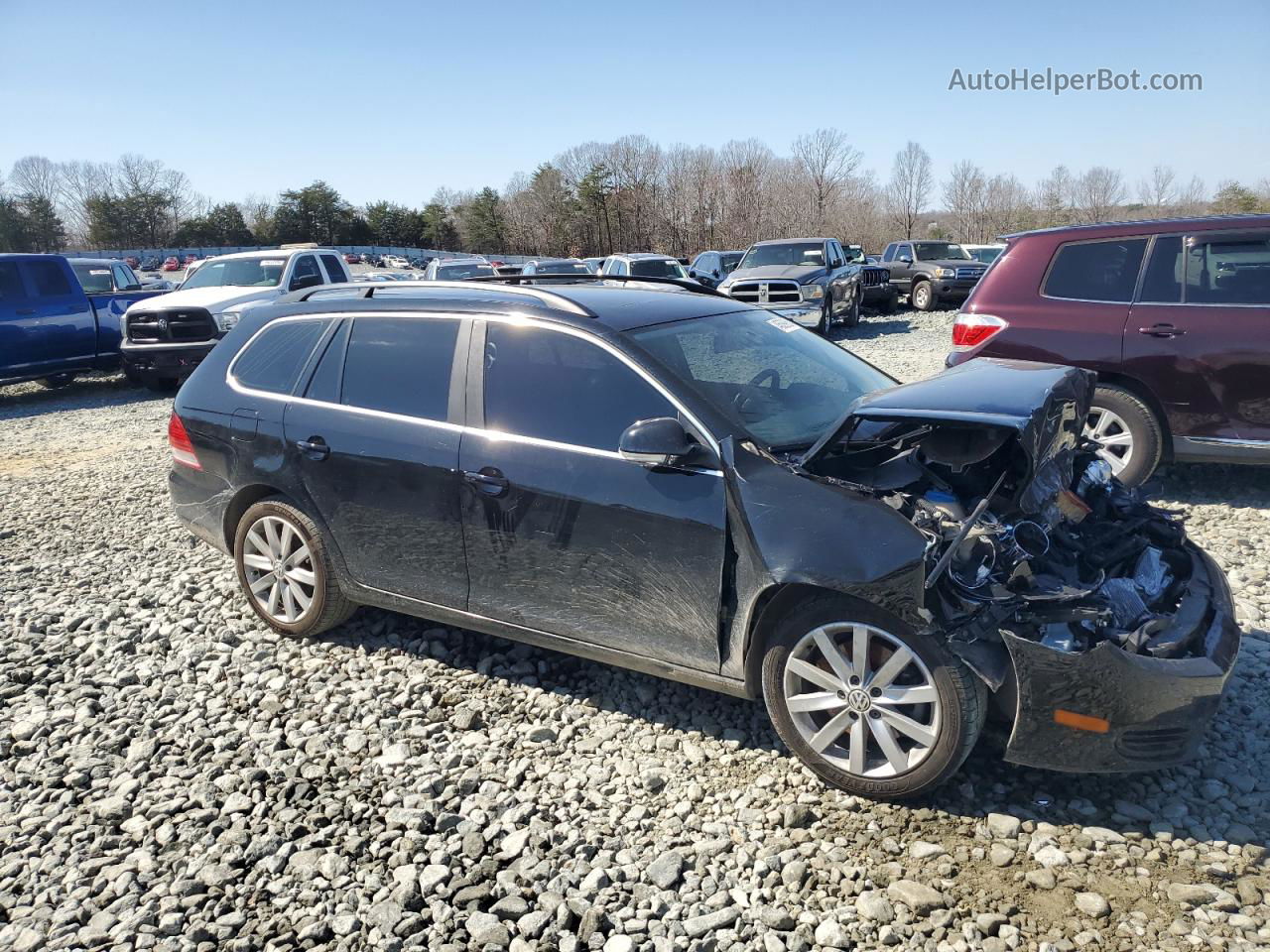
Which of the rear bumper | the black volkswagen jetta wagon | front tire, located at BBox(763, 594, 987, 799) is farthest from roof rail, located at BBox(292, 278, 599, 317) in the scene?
the rear bumper

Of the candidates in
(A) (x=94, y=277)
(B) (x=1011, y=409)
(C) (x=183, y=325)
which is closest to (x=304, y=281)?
(C) (x=183, y=325)

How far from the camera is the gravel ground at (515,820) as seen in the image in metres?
2.68

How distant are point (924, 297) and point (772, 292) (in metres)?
9.38

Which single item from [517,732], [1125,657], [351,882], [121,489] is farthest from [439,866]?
[121,489]

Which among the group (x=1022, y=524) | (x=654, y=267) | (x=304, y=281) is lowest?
(x=1022, y=524)

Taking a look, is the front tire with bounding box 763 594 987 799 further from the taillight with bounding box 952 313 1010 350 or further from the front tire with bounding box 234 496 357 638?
the taillight with bounding box 952 313 1010 350

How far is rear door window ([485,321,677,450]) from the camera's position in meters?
3.54

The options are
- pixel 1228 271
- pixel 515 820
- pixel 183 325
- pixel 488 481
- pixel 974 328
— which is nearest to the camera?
pixel 515 820

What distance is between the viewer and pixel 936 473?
3.51m

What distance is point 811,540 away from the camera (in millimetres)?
3051

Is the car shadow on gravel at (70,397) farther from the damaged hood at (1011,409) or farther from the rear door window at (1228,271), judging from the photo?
the rear door window at (1228,271)

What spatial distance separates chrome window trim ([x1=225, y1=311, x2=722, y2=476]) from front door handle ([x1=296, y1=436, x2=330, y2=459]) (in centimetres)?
18

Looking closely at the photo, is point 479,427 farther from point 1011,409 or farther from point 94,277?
point 94,277

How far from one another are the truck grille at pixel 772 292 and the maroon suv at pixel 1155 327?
9697 millimetres
